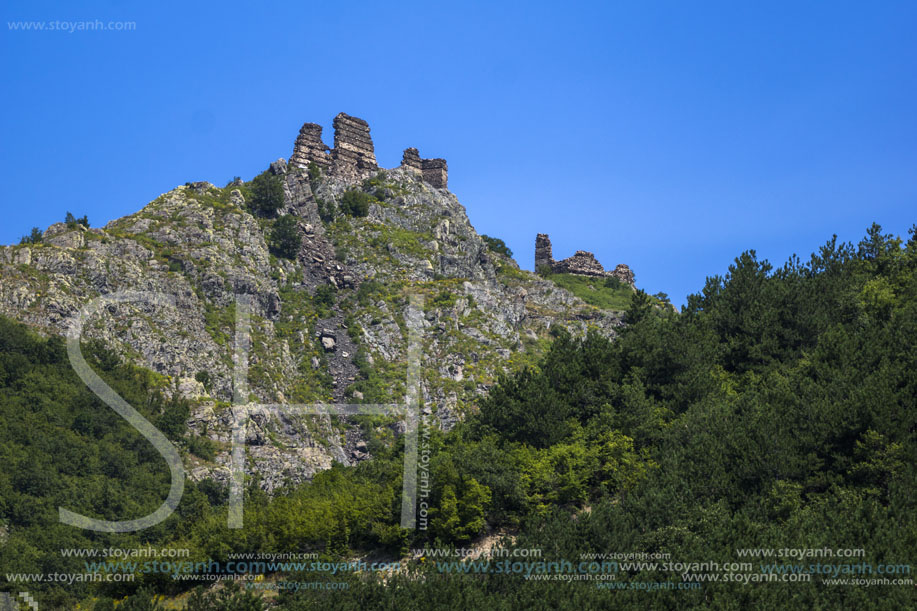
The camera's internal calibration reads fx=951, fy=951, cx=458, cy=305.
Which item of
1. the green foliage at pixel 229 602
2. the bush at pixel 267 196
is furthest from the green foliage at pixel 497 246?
the green foliage at pixel 229 602

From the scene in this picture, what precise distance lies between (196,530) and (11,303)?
41.2 m

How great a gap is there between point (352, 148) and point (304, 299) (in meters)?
29.3

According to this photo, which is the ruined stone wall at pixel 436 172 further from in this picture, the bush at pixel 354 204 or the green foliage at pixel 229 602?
the green foliage at pixel 229 602

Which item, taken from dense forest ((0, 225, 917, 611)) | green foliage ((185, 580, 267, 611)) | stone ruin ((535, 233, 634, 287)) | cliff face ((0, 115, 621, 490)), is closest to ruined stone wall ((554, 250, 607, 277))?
stone ruin ((535, 233, 634, 287))

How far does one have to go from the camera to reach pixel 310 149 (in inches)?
4513

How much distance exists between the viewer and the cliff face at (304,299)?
7631 centimetres

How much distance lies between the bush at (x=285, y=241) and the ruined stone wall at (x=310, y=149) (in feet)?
52.8

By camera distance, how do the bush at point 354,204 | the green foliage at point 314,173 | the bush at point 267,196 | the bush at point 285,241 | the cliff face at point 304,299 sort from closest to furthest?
the cliff face at point 304,299 → the bush at point 285,241 → the bush at point 267,196 → the bush at point 354,204 → the green foliage at point 314,173

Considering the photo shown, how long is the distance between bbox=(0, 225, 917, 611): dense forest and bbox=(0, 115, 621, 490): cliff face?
25.1 feet

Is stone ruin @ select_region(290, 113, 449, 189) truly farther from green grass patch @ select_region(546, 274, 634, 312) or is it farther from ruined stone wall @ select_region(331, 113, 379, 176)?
green grass patch @ select_region(546, 274, 634, 312)

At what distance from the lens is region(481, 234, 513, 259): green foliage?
4995 inches

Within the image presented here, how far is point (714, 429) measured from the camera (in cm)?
4475

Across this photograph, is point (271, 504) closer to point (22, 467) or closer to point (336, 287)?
point (22, 467)

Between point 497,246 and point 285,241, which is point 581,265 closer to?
point 497,246
